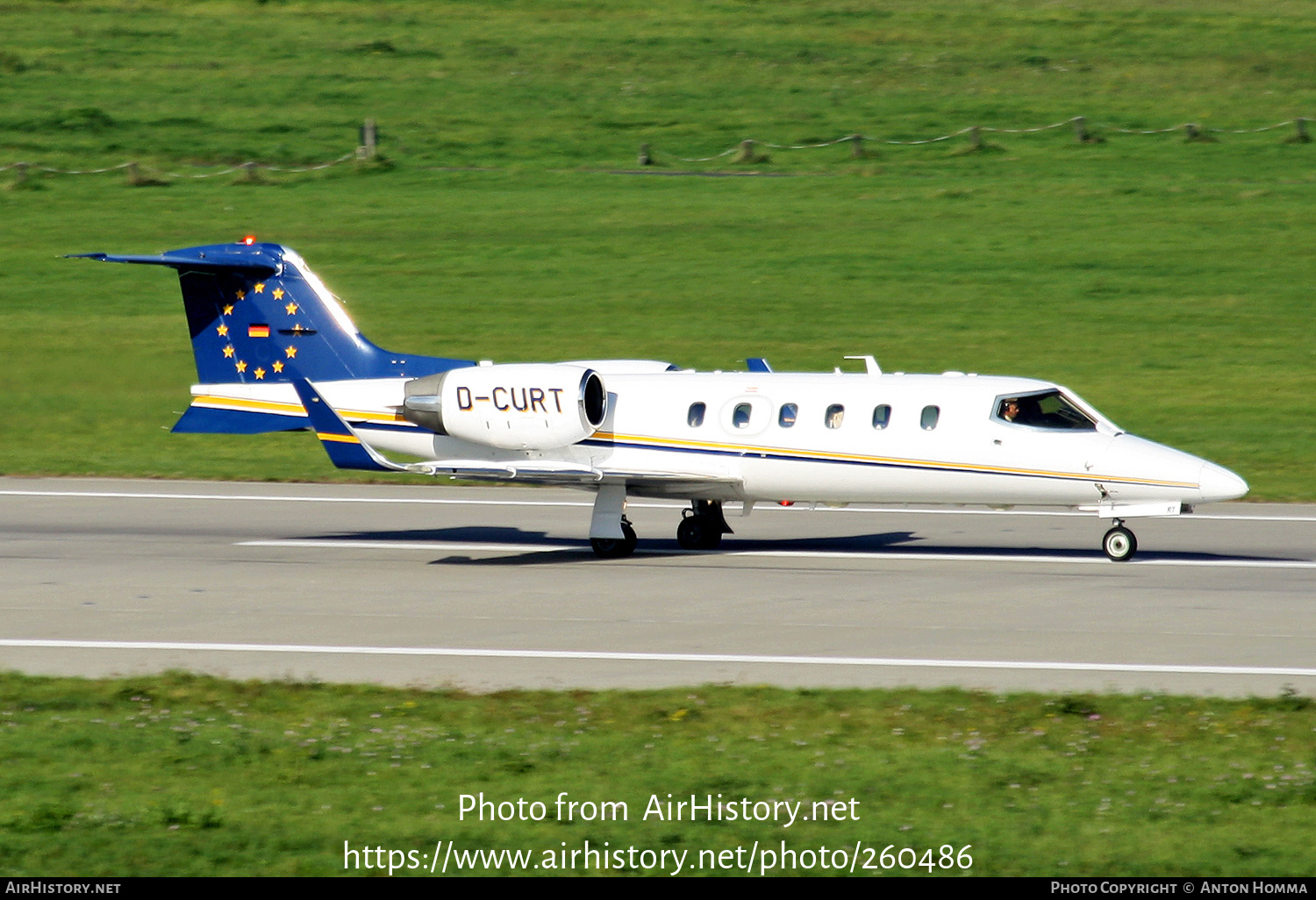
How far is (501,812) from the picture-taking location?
11.0 metres

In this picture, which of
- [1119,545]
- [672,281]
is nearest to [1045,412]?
[1119,545]

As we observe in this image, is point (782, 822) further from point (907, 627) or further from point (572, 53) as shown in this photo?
point (572, 53)

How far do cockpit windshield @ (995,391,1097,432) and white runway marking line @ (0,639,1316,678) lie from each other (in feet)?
22.6

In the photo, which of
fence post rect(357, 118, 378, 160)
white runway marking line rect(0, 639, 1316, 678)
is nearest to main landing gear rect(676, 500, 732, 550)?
white runway marking line rect(0, 639, 1316, 678)

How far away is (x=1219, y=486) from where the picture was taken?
847 inches

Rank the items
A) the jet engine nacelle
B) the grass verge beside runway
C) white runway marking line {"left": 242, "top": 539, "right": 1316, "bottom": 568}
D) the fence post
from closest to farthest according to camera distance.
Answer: the grass verge beside runway < white runway marking line {"left": 242, "top": 539, "right": 1316, "bottom": 568} < the jet engine nacelle < the fence post

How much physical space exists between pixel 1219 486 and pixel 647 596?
7498 millimetres

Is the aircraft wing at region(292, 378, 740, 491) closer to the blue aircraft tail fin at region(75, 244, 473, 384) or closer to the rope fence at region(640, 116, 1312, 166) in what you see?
the blue aircraft tail fin at region(75, 244, 473, 384)

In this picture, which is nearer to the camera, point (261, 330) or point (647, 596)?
point (647, 596)

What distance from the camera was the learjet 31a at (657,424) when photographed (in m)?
22.4

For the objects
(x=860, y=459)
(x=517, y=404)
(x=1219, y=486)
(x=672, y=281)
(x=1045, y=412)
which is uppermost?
(x=672, y=281)

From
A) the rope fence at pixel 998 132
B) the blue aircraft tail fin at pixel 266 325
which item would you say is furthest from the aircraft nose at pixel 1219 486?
the rope fence at pixel 998 132

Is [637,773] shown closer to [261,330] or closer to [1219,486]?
[1219,486]

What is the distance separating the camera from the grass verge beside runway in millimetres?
10273
